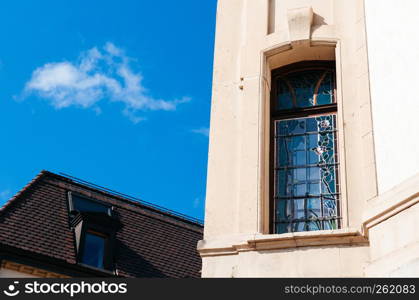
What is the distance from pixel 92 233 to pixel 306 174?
38.3 ft

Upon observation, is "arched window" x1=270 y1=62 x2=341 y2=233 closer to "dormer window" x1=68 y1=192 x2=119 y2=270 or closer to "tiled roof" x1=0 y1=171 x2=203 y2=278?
"tiled roof" x1=0 y1=171 x2=203 y2=278

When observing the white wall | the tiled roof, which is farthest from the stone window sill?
the tiled roof

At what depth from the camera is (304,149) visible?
27.4 feet

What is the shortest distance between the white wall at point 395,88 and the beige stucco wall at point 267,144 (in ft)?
0.47

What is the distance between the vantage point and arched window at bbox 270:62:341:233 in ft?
25.9

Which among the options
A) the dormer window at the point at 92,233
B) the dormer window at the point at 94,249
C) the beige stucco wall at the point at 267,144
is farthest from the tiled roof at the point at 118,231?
the beige stucco wall at the point at 267,144

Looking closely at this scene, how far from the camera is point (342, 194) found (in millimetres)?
7625

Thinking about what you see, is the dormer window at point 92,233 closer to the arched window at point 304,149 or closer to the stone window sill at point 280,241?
the arched window at point 304,149

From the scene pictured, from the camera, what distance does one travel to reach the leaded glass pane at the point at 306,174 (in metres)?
7.87

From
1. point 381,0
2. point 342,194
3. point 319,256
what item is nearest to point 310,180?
point 342,194

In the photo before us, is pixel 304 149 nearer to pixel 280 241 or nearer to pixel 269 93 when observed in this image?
pixel 269 93

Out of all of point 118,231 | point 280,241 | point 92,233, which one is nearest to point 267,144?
point 280,241

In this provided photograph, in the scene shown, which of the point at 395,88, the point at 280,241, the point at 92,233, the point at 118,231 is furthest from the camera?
the point at 118,231

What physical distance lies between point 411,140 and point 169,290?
2664mm
